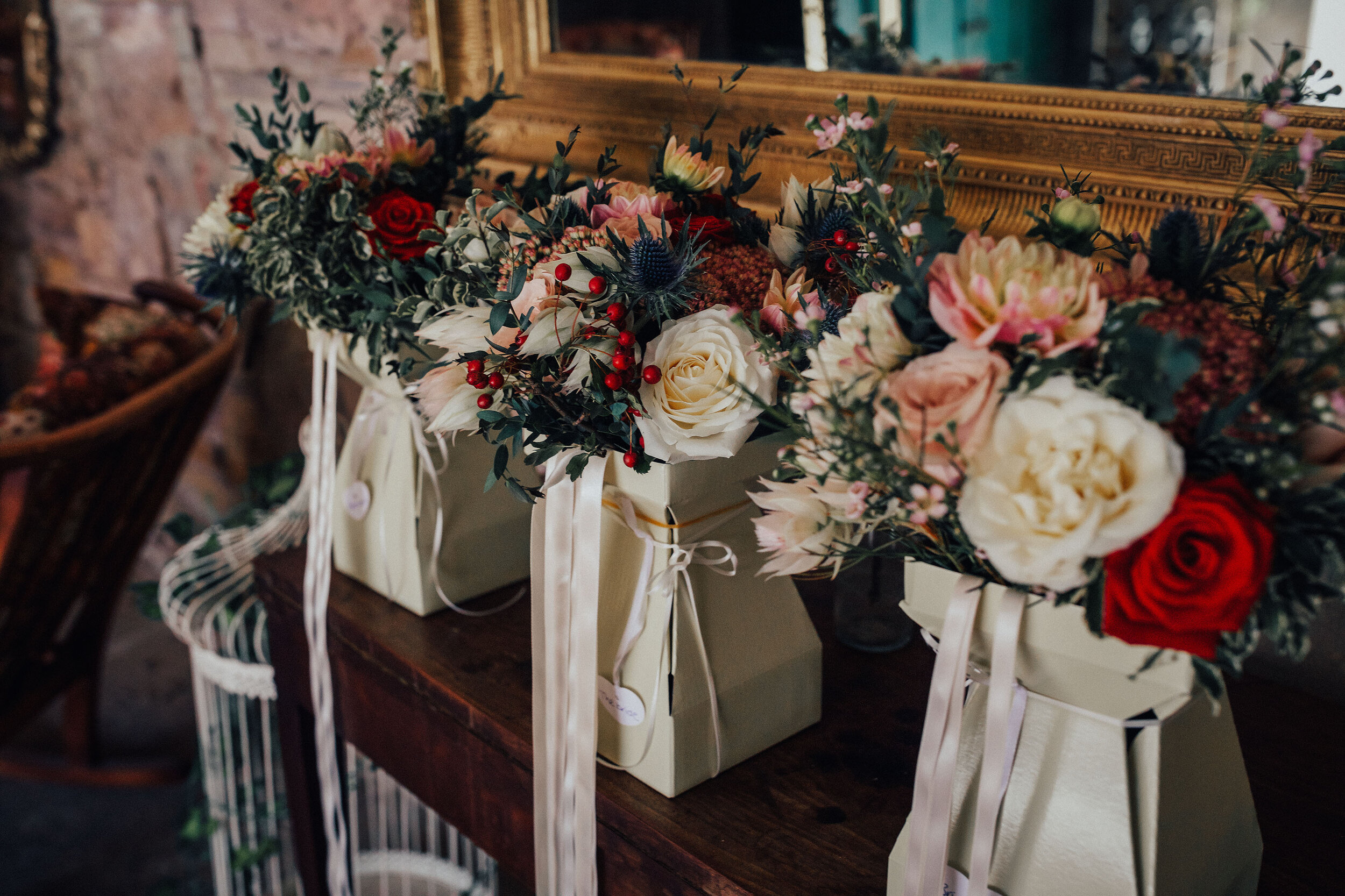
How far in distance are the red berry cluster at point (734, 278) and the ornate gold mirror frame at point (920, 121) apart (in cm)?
33

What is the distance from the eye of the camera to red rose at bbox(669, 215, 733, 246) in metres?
0.76

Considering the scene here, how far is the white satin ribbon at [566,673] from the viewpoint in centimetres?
78

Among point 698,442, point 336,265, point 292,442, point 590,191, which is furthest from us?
point 292,442

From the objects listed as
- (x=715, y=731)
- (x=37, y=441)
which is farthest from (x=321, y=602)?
(x=37, y=441)

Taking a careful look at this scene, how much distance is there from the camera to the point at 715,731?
804 millimetres

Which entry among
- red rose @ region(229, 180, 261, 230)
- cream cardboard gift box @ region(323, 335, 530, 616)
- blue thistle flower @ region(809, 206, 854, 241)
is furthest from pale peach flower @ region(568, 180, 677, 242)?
red rose @ region(229, 180, 261, 230)

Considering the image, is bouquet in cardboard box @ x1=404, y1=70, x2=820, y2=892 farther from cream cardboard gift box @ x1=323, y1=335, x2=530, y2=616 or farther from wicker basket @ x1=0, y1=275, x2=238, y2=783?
wicker basket @ x1=0, y1=275, x2=238, y2=783

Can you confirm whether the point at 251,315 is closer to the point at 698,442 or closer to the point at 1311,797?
the point at 698,442

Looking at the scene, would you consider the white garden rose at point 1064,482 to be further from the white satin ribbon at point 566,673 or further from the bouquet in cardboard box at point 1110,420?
the white satin ribbon at point 566,673

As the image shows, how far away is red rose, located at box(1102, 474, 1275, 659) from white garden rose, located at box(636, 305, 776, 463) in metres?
0.25

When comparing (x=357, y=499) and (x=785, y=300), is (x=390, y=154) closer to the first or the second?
(x=357, y=499)

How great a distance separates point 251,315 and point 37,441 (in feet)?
1.80

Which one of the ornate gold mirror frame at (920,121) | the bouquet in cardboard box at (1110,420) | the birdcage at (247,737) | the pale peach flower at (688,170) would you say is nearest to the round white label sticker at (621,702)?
the bouquet in cardboard box at (1110,420)

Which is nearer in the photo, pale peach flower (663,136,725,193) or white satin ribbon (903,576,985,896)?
white satin ribbon (903,576,985,896)
